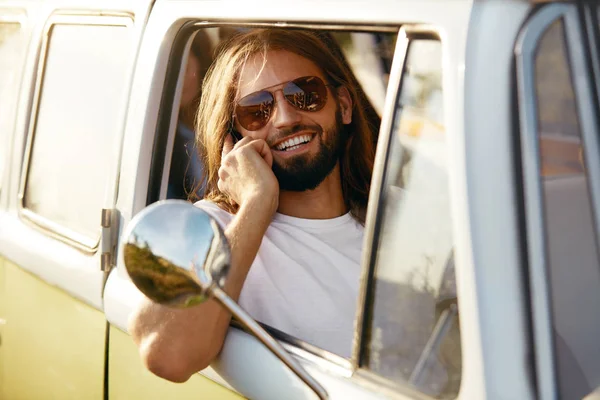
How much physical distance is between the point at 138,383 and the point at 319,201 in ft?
3.02

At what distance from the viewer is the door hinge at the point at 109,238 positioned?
2.32 metres

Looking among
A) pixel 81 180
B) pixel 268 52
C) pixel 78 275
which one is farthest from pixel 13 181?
pixel 268 52

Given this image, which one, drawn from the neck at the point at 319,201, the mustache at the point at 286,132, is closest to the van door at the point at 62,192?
the mustache at the point at 286,132

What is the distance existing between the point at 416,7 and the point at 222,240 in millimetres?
553

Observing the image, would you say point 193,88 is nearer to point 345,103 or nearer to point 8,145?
point 345,103

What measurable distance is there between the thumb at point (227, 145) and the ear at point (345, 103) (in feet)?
1.57

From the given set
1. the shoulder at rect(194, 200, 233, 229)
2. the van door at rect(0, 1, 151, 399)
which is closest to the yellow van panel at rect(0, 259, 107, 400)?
the van door at rect(0, 1, 151, 399)

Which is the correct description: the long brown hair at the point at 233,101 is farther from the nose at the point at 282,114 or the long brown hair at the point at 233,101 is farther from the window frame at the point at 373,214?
the window frame at the point at 373,214

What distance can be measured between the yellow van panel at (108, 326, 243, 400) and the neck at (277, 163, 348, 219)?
0.72 m

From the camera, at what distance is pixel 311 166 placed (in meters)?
2.66

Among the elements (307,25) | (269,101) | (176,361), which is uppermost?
(307,25)

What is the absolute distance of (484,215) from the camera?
128 centimetres

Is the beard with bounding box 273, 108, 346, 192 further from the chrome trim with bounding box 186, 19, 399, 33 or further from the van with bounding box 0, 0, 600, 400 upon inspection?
the van with bounding box 0, 0, 600, 400

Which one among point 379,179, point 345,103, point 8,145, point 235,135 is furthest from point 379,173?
point 8,145
